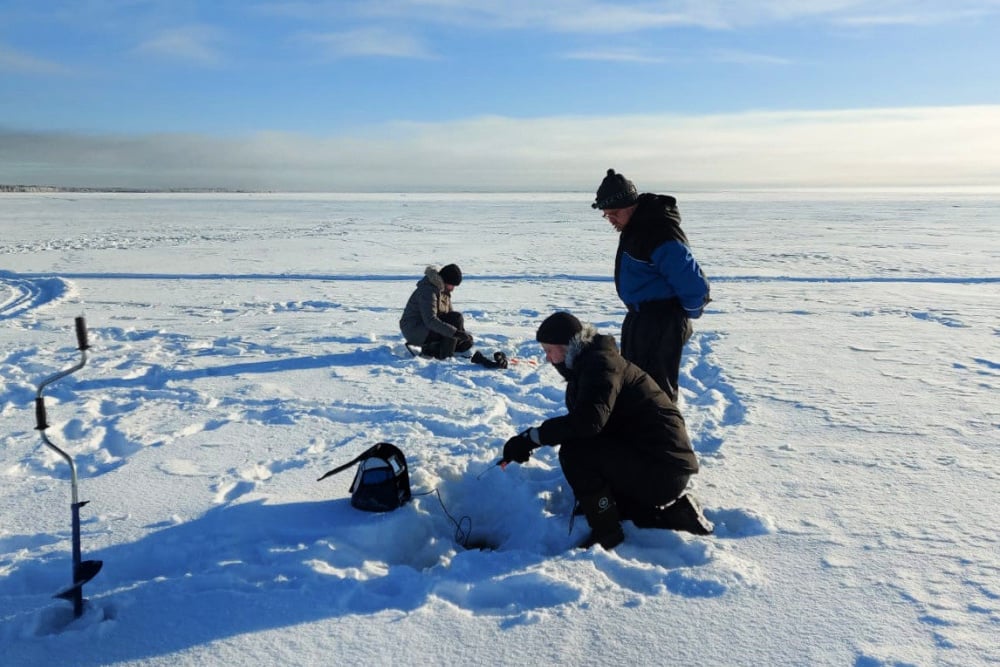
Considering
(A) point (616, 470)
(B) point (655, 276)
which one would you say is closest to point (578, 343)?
(A) point (616, 470)

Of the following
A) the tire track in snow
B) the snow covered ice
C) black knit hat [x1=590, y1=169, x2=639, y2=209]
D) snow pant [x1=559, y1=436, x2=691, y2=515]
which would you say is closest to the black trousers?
snow pant [x1=559, y1=436, x2=691, y2=515]

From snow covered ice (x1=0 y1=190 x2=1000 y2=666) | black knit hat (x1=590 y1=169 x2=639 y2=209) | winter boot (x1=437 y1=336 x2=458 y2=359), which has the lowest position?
snow covered ice (x1=0 y1=190 x2=1000 y2=666)

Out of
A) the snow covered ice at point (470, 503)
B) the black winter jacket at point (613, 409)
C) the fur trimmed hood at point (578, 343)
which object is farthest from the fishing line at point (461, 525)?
the fur trimmed hood at point (578, 343)

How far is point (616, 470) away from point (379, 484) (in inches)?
46.0

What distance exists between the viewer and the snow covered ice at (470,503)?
2.48 m

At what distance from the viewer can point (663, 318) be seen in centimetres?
383

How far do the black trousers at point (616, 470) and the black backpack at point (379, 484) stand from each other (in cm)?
88

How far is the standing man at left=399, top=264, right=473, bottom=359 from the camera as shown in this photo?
673cm

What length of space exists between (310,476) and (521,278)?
10.0 metres

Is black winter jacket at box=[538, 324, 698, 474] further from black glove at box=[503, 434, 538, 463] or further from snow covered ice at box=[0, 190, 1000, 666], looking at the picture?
snow covered ice at box=[0, 190, 1000, 666]

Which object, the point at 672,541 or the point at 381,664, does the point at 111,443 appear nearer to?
the point at 381,664

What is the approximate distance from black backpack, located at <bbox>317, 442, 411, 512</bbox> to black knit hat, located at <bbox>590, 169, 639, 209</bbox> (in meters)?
1.76

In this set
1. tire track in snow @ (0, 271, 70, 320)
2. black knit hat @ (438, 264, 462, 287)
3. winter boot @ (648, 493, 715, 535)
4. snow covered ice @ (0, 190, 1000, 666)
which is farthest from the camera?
tire track in snow @ (0, 271, 70, 320)

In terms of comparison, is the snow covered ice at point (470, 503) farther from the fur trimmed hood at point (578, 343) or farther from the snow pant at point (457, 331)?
the fur trimmed hood at point (578, 343)
